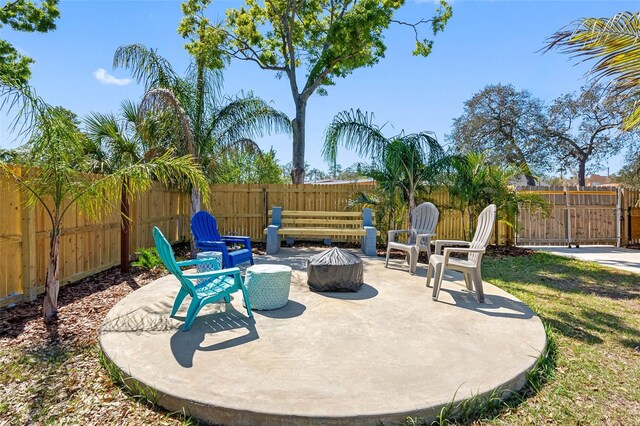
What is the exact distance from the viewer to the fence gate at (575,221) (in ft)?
36.6

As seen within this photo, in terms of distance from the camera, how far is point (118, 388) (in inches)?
96.9

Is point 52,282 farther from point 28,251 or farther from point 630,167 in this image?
point 630,167

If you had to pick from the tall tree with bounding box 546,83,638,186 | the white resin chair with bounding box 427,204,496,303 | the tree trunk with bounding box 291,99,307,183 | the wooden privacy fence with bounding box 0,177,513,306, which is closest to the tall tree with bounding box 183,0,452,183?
the tree trunk with bounding box 291,99,307,183

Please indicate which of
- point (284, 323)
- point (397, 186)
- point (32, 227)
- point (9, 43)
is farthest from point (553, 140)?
point (9, 43)

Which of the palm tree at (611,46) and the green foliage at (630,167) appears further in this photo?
the green foliage at (630,167)

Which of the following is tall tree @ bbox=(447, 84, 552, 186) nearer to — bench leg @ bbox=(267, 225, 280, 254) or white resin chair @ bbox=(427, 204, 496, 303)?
bench leg @ bbox=(267, 225, 280, 254)

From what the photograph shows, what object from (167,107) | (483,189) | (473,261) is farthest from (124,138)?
(483,189)

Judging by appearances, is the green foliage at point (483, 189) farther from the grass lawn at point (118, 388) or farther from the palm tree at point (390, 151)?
the grass lawn at point (118, 388)

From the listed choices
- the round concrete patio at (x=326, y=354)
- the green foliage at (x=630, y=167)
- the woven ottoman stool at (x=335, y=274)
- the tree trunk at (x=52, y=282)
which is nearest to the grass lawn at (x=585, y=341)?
the round concrete patio at (x=326, y=354)

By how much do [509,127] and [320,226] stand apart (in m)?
15.0

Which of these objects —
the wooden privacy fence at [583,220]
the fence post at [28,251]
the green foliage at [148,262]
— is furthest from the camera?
the wooden privacy fence at [583,220]

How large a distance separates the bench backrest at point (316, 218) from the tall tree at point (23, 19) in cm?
940

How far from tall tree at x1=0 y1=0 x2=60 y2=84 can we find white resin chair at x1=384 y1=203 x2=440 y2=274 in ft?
40.5

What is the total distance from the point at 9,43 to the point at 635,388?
1646 centimetres
